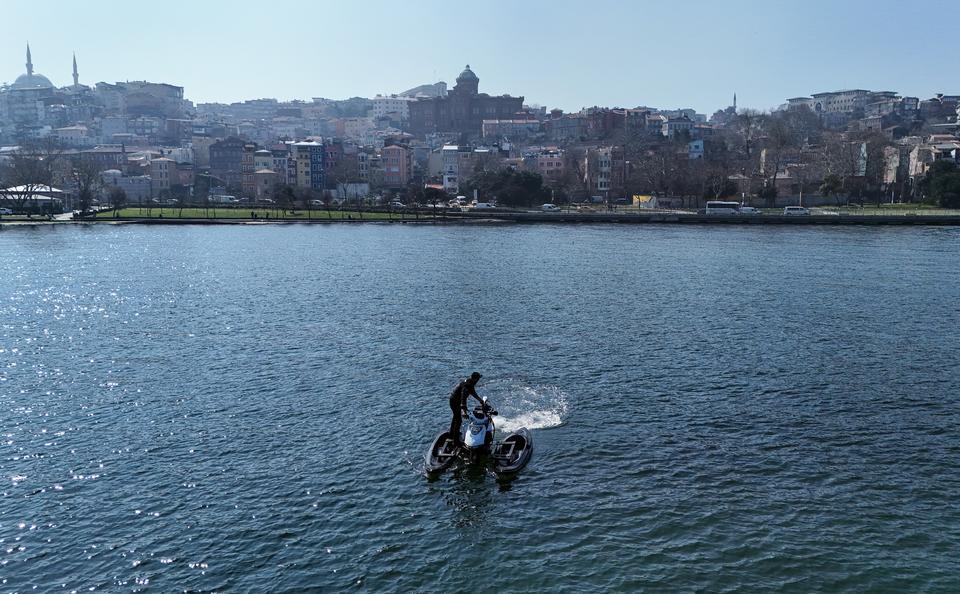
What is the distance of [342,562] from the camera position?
15.8 m

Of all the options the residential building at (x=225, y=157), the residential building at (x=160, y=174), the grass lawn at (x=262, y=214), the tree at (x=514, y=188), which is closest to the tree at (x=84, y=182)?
the grass lawn at (x=262, y=214)

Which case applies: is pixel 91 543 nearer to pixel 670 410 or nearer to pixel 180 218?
pixel 670 410

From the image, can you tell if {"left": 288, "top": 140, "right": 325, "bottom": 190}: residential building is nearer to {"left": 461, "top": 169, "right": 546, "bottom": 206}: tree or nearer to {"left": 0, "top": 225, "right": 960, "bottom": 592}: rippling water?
{"left": 461, "top": 169, "right": 546, "bottom": 206}: tree

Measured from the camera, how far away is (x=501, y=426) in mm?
23562

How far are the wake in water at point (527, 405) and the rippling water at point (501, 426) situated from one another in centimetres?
14

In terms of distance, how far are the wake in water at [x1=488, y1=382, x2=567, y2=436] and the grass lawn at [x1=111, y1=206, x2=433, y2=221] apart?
82.1 m

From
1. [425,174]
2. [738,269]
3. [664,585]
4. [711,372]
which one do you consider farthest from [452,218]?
[664,585]

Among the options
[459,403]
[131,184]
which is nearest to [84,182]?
[131,184]

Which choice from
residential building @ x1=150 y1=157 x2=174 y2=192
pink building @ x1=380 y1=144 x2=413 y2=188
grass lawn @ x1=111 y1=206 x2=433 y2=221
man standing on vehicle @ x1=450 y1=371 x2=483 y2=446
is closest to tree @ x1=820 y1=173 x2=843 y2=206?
grass lawn @ x1=111 y1=206 x2=433 y2=221

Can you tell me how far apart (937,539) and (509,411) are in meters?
12.2

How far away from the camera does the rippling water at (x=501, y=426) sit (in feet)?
52.2

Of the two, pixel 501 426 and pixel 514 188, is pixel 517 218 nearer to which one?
pixel 514 188

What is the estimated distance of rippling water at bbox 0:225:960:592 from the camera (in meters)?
Result: 15.9

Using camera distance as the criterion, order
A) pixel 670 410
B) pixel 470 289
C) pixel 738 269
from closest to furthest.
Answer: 1. pixel 670 410
2. pixel 470 289
3. pixel 738 269
